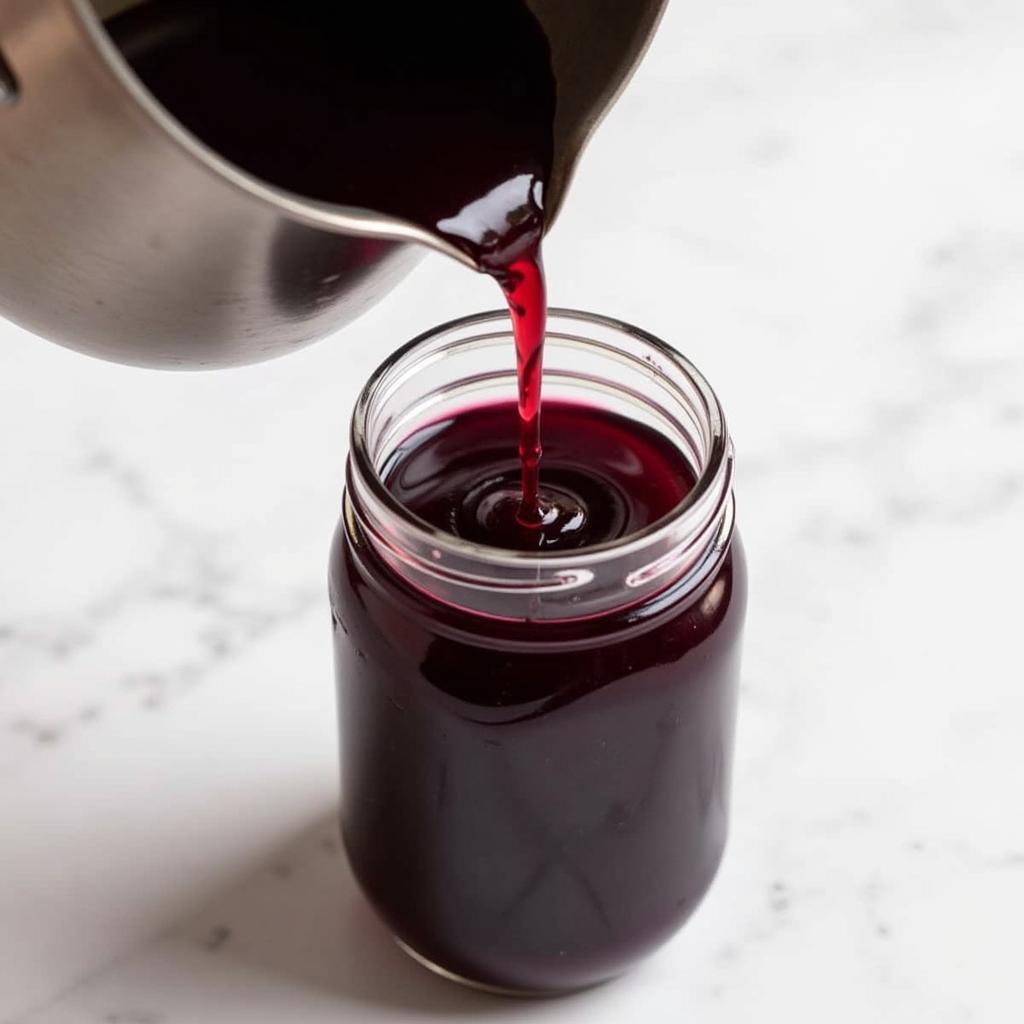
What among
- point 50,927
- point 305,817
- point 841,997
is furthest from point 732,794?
point 50,927

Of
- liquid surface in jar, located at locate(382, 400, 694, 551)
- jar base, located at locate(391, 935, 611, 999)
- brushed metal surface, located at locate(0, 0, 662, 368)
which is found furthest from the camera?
jar base, located at locate(391, 935, 611, 999)

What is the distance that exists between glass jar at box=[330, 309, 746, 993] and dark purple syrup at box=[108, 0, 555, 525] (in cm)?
11

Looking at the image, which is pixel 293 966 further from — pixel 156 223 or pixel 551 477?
pixel 156 223

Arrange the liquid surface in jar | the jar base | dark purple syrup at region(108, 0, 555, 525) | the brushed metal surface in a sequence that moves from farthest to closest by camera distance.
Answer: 1. the jar base
2. the liquid surface in jar
3. dark purple syrup at region(108, 0, 555, 525)
4. the brushed metal surface

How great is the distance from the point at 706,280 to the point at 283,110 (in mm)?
769

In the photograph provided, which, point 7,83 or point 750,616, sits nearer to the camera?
point 7,83

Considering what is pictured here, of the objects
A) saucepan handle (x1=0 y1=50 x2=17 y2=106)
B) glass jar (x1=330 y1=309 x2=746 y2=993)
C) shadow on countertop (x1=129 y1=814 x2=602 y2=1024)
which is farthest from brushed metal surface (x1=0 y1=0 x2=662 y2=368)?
shadow on countertop (x1=129 y1=814 x2=602 y2=1024)

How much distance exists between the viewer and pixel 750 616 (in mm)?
1410

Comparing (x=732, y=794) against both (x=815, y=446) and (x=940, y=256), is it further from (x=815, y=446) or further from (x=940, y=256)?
(x=940, y=256)

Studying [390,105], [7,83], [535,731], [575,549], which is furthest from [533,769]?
[7,83]

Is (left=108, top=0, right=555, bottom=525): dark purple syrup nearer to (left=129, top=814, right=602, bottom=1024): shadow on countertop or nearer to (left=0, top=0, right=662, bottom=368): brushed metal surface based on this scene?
(left=0, top=0, right=662, bottom=368): brushed metal surface

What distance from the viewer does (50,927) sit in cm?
123

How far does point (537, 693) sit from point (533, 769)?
0.06 m

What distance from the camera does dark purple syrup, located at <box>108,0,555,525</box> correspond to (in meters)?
0.94
